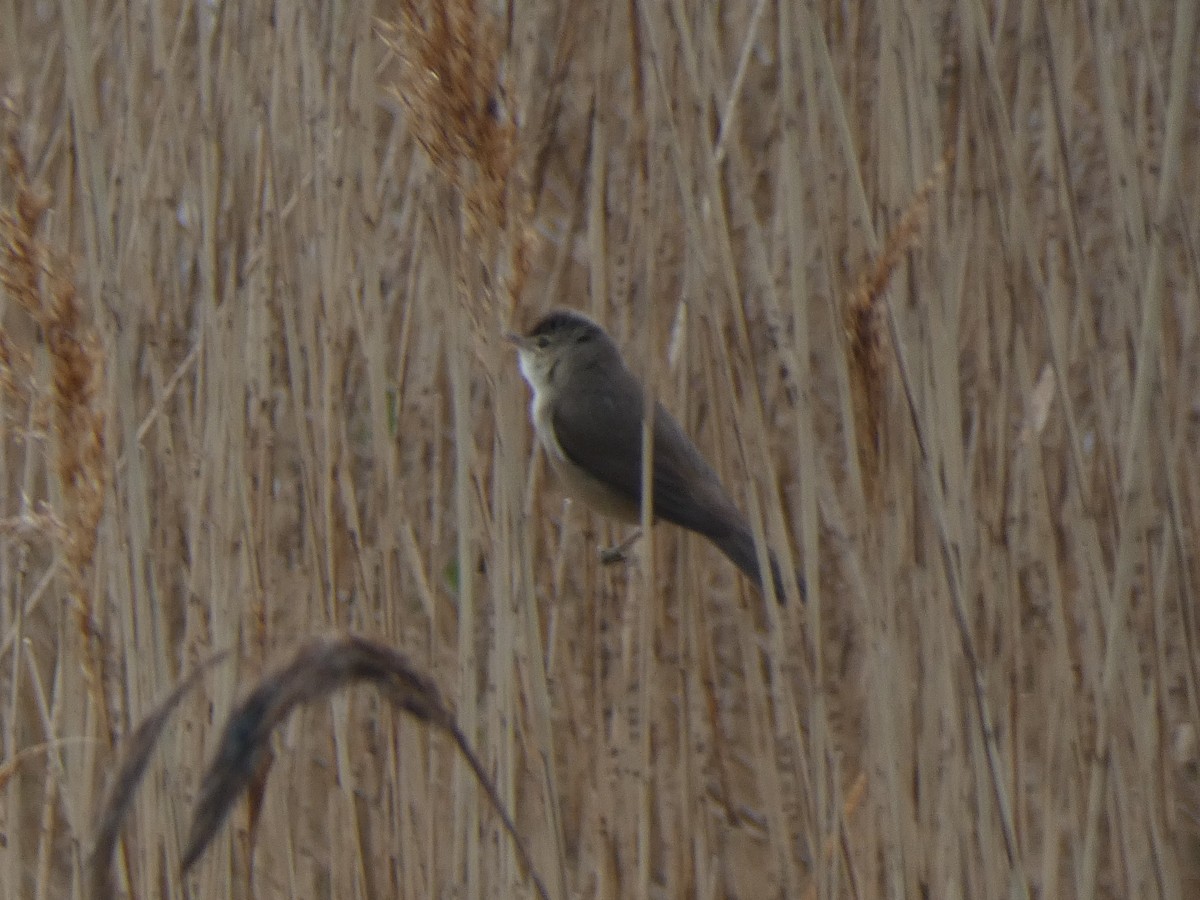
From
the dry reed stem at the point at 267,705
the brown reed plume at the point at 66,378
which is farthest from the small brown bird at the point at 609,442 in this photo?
the dry reed stem at the point at 267,705

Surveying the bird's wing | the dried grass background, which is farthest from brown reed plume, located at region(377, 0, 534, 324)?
the bird's wing

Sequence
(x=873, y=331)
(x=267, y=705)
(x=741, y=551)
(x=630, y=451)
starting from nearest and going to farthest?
(x=267, y=705) → (x=873, y=331) → (x=741, y=551) → (x=630, y=451)

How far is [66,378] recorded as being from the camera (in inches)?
49.2

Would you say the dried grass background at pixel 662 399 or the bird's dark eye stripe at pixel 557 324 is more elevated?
the bird's dark eye stripe at pixel 557 324

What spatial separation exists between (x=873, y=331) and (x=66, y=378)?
0.64 metres

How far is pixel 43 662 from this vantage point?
2.86 m

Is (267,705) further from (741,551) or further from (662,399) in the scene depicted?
(741,551)

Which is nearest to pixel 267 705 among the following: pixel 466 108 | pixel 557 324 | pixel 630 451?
pixel 466 108

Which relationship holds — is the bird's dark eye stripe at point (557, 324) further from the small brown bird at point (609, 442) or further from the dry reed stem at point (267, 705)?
the dry reed stem at point (267, 705)

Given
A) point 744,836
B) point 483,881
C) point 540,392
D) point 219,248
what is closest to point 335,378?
point 219,248

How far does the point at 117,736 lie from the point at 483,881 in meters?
0.44

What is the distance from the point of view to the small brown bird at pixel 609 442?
1.94m

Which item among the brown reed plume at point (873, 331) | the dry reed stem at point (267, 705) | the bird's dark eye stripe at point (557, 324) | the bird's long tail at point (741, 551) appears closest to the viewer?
the dry reed stem at point (267, 705)

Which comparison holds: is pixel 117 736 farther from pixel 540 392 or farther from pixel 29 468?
pixel 540 392
